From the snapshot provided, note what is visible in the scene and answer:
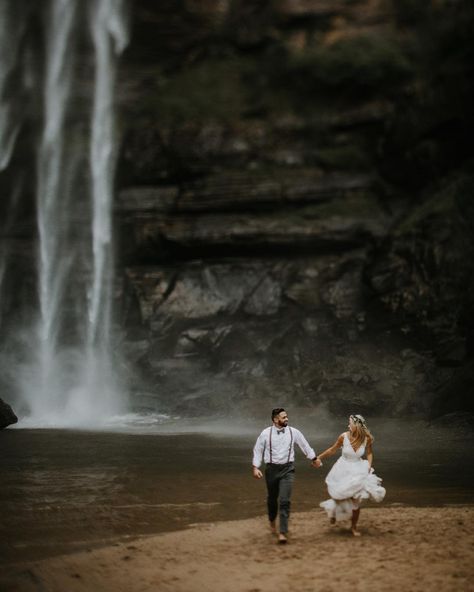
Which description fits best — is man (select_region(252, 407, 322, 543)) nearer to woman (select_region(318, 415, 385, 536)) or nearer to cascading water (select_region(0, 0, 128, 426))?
woman (select_region(318, 415, 385, 536))

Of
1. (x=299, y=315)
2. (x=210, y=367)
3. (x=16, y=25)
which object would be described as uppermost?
(x=16, y=25)

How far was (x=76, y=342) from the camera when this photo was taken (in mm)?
31359

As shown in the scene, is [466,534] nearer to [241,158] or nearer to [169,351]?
[169,351]

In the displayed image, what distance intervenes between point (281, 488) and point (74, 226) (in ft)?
94.0

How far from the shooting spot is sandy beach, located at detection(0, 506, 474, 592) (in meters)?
5.75

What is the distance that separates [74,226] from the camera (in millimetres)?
33594

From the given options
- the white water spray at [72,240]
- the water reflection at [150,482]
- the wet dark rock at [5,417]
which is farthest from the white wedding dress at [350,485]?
the white water spray at [72,240]

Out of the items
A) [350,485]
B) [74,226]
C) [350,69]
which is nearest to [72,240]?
[74,226]

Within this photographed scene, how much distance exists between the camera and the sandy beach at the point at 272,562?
5.75 meters

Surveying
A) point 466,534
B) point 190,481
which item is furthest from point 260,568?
point 190,481

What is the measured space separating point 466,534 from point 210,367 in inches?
839

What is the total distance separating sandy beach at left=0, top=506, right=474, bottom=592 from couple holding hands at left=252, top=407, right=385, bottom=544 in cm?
37

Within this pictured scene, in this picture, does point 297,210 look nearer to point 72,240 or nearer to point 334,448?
point 72,240

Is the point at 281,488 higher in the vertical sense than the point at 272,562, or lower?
higher
